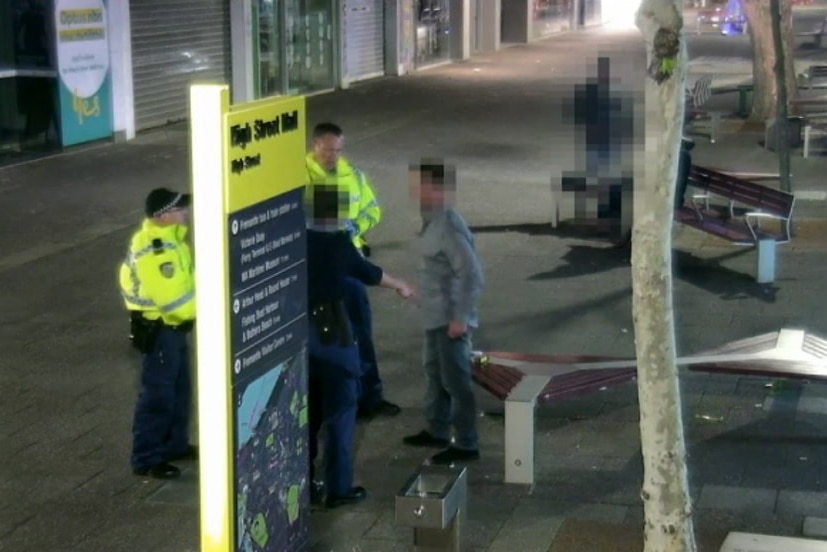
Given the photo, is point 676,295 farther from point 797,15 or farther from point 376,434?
point 797,15

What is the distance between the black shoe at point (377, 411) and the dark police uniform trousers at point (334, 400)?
1439mm

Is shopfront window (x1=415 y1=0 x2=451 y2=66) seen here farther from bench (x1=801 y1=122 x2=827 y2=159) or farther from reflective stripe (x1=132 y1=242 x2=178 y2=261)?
reflective stripe (x1=132 y1=242 x2=178 y2=261)

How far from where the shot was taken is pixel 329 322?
673 cm

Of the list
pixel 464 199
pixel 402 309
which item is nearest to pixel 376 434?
pixel 402 309

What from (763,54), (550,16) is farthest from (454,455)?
(550,16)

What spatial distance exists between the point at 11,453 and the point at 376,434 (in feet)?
6.62

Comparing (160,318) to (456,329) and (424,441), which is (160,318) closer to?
(456,329)

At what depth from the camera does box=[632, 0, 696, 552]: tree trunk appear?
5.12 m

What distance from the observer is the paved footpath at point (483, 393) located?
22.3 ft

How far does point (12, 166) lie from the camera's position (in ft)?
60.6

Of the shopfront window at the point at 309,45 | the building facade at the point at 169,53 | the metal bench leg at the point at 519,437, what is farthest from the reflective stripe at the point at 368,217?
the shopfront window at the point at 309,45

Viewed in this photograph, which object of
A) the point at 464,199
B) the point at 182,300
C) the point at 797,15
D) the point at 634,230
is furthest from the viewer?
the point at 797,15

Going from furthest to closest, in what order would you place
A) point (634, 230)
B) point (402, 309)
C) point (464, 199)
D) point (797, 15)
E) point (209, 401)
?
point (797, 15) → point (464, 199) → point (402, 309) → point (634, 230) → point (209, 401)

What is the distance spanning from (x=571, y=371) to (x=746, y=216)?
580 centimetres
